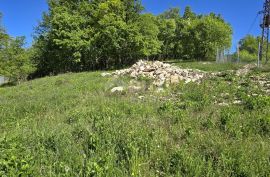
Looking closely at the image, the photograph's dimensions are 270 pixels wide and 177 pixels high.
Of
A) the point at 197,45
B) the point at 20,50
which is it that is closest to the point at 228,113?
the point at 20,50

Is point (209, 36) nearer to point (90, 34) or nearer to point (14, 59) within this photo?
point (90, 34)

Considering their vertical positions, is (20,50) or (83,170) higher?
(20,50)

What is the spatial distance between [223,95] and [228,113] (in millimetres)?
3750

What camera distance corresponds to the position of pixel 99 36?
36.1 metres

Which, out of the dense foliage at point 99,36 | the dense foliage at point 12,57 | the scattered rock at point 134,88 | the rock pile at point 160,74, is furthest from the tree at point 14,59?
the scattered rock at point 134,88

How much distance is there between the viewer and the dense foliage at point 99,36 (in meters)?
35.5

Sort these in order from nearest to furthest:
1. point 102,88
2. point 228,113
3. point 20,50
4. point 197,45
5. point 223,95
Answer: point 228,113
point 223,95
point 102,88
point 20,50
point 197,45

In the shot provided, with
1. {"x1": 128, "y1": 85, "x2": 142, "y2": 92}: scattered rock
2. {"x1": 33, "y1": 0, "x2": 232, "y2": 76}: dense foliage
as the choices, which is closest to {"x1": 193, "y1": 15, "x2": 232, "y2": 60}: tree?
{"x1": 33, "y1": 0, "x2": 232, "y2": 76}: dense foliage

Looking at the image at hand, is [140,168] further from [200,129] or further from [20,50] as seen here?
[20,50]

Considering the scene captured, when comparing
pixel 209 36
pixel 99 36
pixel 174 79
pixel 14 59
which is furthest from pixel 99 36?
pixel 174 79

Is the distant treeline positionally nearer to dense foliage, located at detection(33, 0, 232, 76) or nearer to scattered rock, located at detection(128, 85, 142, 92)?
dense foliage, located at detection(33, 0, 232, 76)

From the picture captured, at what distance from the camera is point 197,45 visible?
46719 mm

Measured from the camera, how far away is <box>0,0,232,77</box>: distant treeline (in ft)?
117

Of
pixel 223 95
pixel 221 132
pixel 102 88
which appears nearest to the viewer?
pixel 221 132
